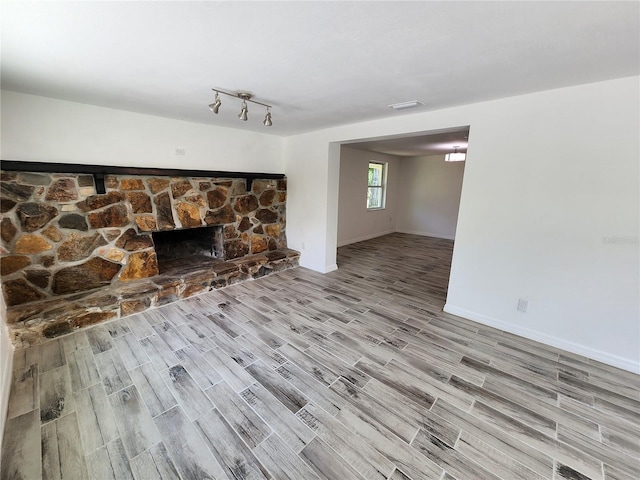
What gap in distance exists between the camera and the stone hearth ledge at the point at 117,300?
2.27 meters

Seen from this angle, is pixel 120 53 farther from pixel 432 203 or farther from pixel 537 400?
pixel 432 203

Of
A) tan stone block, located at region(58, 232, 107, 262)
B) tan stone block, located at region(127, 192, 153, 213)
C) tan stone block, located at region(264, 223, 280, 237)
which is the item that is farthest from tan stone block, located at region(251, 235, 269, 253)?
tan stone block, located at region(58, 232, 107, 262)

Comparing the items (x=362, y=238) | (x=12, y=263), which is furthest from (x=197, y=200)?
(x=362, y=238)

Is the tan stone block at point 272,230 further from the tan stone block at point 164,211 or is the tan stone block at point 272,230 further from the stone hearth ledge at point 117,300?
the tan stone block at point 164,211

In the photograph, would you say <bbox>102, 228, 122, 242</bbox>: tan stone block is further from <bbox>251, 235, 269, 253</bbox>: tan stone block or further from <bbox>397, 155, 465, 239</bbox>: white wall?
<bbox>397, 155, 465, 239</bbox>: white wall

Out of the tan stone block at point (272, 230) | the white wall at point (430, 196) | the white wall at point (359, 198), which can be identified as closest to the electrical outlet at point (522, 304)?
the tan stone block at point (272, 230)

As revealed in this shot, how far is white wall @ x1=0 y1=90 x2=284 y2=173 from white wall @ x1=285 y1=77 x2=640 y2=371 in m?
2.50

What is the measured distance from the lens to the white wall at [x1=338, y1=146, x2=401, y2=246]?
5.88 m

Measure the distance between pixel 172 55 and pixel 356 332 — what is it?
260cm

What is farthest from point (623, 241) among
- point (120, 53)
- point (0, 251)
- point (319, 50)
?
point (0, 251)

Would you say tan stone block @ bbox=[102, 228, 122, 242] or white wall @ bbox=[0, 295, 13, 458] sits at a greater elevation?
tan stone block @ bbox=[102, 228, 122, 242]

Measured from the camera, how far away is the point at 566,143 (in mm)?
2162

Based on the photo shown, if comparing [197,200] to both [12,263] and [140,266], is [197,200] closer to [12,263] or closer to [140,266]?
[140,266]

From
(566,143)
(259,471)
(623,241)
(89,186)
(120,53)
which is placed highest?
(120,53)
